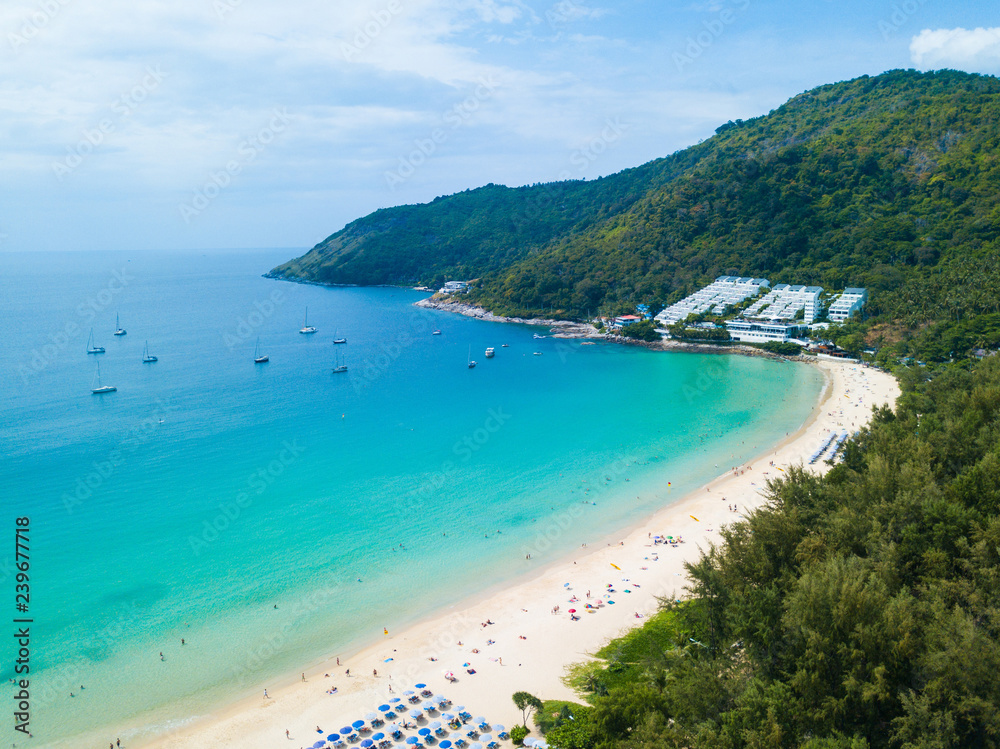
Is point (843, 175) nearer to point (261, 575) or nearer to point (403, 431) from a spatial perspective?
point (403, 431)

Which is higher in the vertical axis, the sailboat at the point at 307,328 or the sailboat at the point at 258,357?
the sailboat at the point at 307,328

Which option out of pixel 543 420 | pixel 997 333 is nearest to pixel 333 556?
pixel 543 420

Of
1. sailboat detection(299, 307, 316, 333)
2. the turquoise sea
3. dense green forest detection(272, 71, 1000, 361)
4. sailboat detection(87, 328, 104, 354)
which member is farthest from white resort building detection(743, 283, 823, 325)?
sailboat detection(87, 328, 104, 354)
